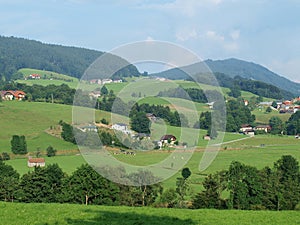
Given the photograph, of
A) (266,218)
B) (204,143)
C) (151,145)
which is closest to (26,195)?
(151,145)

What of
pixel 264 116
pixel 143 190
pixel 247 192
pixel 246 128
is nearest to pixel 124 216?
pixel 143 190

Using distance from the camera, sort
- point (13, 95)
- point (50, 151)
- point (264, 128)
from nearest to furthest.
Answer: point (50, 151), point (13, 95), point (264, 128)

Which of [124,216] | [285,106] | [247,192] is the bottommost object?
[247,192]

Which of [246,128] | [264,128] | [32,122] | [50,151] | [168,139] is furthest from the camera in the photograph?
[264,128]

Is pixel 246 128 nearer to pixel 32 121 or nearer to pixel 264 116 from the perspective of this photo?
pixel 264 116

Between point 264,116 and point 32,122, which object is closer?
point 32,122

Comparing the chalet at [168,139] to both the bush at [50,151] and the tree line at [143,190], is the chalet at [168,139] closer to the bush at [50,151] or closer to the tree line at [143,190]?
the tree line at [143,190]

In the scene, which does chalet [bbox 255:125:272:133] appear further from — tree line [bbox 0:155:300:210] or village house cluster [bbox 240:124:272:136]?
tree line [bbox 0:155:300:210]

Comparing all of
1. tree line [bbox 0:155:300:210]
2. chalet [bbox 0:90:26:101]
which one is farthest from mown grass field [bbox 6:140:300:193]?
chalet [bbox 0:90:26:101]

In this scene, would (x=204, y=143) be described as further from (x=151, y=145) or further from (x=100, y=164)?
(x=100, y=164)
